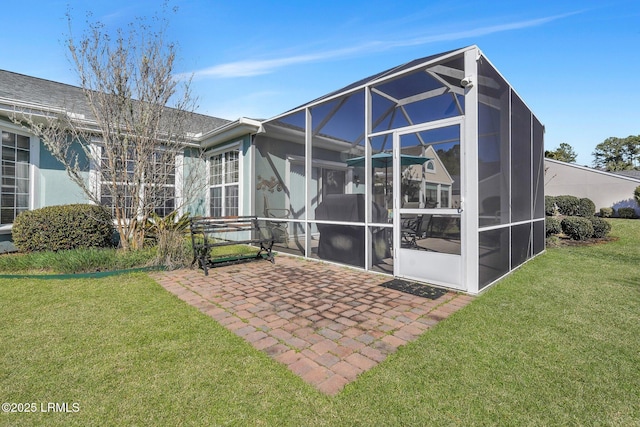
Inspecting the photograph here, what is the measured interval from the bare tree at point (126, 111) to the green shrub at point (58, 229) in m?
0.43

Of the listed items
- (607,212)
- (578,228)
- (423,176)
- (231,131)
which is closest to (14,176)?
(231,131)

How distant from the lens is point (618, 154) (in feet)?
160

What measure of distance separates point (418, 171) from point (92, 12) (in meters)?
7.51

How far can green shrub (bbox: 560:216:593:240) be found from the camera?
909 cm

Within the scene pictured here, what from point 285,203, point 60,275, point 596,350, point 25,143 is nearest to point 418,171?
point 596,350

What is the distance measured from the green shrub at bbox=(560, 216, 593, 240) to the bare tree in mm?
12130

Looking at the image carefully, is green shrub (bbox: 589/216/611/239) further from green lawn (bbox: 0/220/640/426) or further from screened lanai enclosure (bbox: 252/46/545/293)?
green lawn (bbox: 0/220/640/426)

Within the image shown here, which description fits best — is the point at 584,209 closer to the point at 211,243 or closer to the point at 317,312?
the point at 317,312

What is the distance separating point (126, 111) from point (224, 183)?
3452mm

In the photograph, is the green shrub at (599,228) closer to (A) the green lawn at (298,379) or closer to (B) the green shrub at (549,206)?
(B) the green shrub at (549,206)

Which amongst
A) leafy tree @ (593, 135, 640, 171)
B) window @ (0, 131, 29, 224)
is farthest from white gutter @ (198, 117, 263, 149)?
leafy tree @ (593, 135, 640, 171)

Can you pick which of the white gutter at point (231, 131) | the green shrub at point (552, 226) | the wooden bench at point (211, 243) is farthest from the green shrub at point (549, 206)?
the wooden bench at point (211, 243)

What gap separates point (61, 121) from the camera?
22.9ft

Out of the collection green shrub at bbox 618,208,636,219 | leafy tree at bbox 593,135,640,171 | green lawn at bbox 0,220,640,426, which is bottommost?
green lawn at bbox 0,220,640,426
